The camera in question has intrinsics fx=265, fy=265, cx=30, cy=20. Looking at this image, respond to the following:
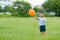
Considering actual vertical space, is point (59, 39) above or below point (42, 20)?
below

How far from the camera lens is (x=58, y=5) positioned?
2805 inches

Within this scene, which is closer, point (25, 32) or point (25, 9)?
point (25, 32)

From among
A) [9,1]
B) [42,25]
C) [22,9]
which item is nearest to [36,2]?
[9,1]

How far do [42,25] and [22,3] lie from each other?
206ft

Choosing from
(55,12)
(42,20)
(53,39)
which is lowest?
(55,12)

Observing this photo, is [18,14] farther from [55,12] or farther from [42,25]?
[42,25]

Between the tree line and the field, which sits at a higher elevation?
the field

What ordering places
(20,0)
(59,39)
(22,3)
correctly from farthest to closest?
(20,0) < (22,3) < (59,39)

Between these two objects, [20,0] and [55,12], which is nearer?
[55,12]

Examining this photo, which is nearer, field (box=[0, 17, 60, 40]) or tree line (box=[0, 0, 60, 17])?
field (box=[0, 17, 60, 40])

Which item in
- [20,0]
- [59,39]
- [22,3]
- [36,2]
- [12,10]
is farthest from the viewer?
[36,2]

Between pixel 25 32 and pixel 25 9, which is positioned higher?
pixel 25 32

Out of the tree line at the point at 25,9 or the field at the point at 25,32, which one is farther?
the tree line at the point at 25,9

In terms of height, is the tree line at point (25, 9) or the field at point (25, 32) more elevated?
the field at point (25, 32)
